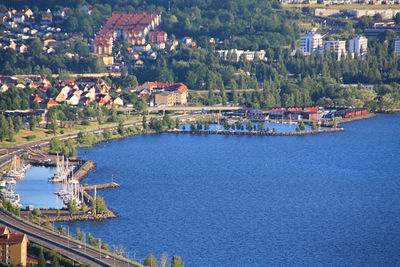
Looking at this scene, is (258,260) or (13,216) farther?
(13,216)

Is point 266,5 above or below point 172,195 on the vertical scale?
above

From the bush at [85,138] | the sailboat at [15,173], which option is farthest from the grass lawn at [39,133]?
the sailboat at [15,173]

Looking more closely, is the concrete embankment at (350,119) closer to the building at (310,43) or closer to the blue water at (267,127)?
the blue water at (267,127)

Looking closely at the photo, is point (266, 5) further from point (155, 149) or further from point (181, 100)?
point (155, 149)

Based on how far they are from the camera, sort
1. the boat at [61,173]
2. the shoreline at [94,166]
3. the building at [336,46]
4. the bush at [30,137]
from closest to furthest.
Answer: the shoreline at [94,166] → the boat at [61,173] → the bush at [30,137] → the building at [336,46]

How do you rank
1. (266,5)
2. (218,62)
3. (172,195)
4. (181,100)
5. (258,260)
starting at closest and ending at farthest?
1. (258,260)
2. (172,195)
3. (181,100)
4. (218,62)
5. (266,5)

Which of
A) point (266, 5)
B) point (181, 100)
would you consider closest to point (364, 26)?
point (266, 5)
